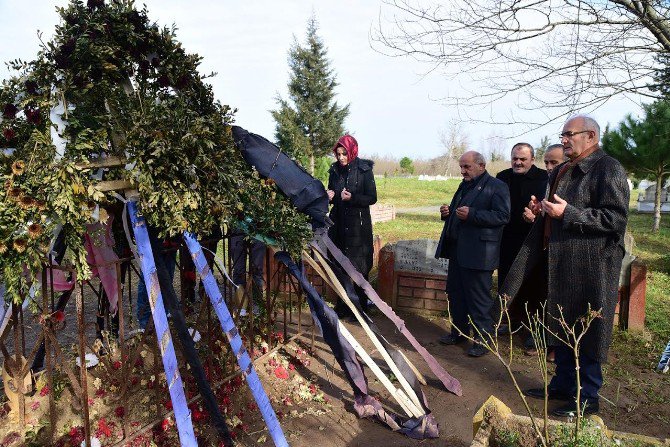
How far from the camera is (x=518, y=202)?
16.7 feet

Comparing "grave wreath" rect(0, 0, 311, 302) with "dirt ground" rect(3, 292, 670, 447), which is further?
"dirt ground" rect(3, 292, 670, 447)

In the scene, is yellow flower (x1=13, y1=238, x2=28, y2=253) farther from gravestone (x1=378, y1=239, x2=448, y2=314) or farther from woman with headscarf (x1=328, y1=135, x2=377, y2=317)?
gravestone (x1=378, y1=239, x2=448, y2=314)

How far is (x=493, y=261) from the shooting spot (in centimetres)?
452

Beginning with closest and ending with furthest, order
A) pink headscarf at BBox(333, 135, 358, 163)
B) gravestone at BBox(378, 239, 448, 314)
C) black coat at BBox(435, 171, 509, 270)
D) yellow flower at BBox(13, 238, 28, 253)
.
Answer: yellow flower at BBox(13, 238, 28, 253) → black coat at BBox(435, 171, 509, 270) → pink headscarf at BBox(333, 135, 358, 163) → gravestone at BBox(378, 239, 448, 314)

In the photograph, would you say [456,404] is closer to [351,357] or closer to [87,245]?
[351,357]

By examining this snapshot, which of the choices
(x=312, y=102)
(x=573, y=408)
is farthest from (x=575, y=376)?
(x=312, y=102)

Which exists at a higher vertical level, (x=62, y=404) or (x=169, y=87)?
(x=169, y=87)

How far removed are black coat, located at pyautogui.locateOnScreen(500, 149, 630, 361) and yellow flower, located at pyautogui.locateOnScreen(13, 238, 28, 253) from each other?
3200 mm

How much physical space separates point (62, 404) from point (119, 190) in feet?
4.69

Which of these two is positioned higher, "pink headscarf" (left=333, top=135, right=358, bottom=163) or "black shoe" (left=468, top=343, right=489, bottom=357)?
"pink headscarf" (left=333, top=135, right=358, bottom=163)

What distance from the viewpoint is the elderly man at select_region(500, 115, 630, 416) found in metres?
3.40

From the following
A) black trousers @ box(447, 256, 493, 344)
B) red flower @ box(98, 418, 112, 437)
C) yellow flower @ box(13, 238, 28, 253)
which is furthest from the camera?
black trousers @ box(447, 256, 493, 344)

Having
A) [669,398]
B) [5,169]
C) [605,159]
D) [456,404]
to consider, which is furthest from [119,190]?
[669,398]

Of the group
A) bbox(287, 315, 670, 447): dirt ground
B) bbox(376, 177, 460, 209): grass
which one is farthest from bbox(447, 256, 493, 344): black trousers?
bbox(376, 177, 460, 209): grass
